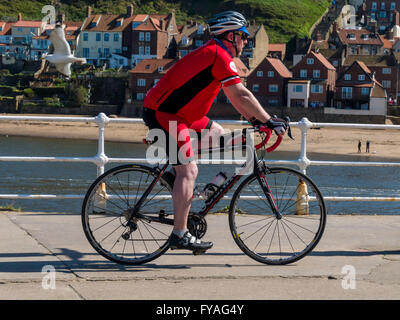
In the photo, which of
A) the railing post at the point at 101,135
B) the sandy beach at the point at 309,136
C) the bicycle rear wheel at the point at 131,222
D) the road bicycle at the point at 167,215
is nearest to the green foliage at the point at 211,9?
the sandy beach at the point at 309,136

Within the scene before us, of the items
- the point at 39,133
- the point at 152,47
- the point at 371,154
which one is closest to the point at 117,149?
the point at 39,133

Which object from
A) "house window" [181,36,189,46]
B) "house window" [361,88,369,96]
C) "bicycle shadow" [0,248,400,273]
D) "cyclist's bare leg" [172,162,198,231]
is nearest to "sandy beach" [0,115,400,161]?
"house window" [361,88,369,96]

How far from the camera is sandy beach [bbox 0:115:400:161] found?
5341cm

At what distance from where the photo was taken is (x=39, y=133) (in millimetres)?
63656

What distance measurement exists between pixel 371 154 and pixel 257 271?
48.6 meters

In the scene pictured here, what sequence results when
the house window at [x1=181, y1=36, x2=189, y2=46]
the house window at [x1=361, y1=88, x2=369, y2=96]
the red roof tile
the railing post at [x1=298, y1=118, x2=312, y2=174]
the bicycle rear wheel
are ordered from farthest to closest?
the house window at [x1=181, y1=36, x2=189, y2=46] < the red roof tile < the house window at [x1=361, y1=88, x2=369, y2=96] < the railing post at [x1=298, y1=118, x2=312, y2=174] < the bicycle rear wheel

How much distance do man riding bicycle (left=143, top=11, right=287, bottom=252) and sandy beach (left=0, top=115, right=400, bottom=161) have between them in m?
46.5

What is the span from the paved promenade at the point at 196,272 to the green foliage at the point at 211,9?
128664mm

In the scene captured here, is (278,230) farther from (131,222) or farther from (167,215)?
(131,222)

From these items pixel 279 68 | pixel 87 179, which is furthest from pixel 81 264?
pixel 279 68

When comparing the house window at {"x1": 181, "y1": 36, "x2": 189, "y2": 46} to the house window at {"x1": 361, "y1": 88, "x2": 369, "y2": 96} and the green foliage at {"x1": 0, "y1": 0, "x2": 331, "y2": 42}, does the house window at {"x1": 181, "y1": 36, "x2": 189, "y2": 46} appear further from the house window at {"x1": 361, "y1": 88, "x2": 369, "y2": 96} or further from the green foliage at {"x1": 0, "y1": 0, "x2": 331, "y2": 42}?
the house window at {"x1": 361, "y1": 88, "x2": 369, "y2": 96}

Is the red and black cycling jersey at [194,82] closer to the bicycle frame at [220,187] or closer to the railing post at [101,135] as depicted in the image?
the bicycle frame at [220,187]

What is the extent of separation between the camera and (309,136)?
204 ft
